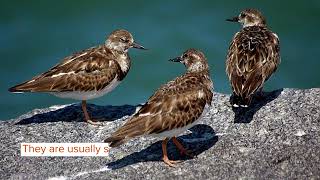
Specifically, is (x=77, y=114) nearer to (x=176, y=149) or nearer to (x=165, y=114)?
(x=176, y=149)

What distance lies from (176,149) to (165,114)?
2.52ft

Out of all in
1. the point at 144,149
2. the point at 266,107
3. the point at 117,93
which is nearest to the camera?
the point at 144,149

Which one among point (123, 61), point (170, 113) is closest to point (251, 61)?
point (123, 61)

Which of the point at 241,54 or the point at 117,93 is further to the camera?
the point at 117,93

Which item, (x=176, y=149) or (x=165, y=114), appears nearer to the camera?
(x=165, y=114)

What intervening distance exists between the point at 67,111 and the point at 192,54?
2146mm

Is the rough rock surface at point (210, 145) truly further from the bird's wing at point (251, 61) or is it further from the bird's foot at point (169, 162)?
the bird's wing at point (251, 61)

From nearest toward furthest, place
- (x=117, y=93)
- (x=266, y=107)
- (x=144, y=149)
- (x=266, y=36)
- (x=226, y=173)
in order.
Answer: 1. (x=226, y=173)
2. (x=144, y=149)
3. (x=266, y=107)
4. (x=266, y=36)
5. (x=117, y=93)

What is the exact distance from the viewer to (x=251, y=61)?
29.0 feet

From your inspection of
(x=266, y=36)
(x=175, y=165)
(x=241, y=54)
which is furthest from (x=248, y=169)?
(x=266, y=36)

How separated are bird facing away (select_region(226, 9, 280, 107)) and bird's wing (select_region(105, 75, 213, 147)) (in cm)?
97

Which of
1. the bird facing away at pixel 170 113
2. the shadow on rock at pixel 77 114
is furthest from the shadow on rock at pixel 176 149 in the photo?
the shadow on rock at pixel 77 114

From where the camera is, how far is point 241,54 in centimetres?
896

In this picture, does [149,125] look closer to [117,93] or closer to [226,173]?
[226,173]
